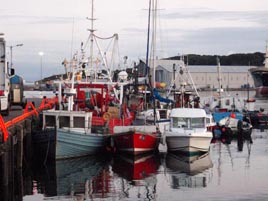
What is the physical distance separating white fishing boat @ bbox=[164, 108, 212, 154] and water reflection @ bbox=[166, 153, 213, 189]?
488 millimetres

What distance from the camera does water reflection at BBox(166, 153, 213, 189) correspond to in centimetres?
2956

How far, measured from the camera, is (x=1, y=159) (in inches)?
1001

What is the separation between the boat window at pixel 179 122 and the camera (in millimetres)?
38500

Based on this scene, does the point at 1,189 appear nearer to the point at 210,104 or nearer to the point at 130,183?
the point at 130,183

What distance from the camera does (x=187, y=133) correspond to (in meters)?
37.3

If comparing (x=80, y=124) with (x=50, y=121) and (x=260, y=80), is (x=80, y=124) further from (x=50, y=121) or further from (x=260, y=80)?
(x=260, y=80)

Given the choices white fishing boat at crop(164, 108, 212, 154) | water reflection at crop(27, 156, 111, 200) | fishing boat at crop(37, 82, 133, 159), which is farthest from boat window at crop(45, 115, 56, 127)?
white fishing boat at crop(164, 108, 212, 154)

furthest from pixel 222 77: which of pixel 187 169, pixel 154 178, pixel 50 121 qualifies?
pixel 154 178

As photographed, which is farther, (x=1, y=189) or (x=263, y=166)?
(x=263, y=166)

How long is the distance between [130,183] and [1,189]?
604cm

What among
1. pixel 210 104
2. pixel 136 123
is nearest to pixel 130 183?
pixel 136 123

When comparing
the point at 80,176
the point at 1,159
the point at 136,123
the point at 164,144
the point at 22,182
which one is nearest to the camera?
the point at 1,159

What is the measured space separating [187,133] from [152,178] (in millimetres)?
7086

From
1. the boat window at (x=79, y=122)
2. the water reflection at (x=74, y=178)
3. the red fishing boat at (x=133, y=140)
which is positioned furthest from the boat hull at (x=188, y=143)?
the boat window at (x=79, y=122)
